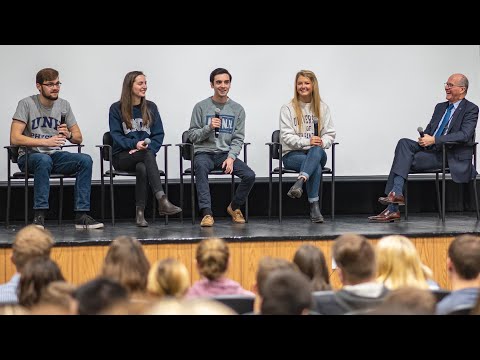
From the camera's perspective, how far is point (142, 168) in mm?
6004

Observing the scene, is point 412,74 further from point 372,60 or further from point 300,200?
point 300,200

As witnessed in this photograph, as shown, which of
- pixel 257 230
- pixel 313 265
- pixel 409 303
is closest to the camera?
pixel 409 303

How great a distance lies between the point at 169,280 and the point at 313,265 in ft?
2.36

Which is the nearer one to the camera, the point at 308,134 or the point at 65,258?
the point at 65,258

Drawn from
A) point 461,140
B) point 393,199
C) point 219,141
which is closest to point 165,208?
point 219,141

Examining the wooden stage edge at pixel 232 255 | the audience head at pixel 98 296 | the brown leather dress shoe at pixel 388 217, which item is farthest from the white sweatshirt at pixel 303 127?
the audience head at pixel 98 296

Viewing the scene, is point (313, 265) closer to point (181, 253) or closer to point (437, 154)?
point (181, 253)

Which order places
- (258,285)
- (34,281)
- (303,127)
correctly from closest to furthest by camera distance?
(34,281) → (258,285) → (303,127)

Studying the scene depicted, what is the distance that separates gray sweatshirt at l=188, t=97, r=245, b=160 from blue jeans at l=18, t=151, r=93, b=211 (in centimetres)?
83

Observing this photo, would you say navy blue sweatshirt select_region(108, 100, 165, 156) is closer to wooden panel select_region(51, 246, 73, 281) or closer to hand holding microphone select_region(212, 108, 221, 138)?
hand holding microphone select_region(212, 108, 221, 138)

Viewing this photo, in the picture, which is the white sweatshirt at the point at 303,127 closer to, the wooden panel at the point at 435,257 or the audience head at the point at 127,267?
the wooden panel at the point at 435,257

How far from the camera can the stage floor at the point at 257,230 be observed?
5438 mm

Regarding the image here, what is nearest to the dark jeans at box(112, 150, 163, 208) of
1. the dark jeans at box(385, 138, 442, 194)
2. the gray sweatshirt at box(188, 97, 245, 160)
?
the gray sweatshirt at box(188, 97, 245, 160)

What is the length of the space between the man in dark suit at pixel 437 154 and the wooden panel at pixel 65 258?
2260 millimetres
